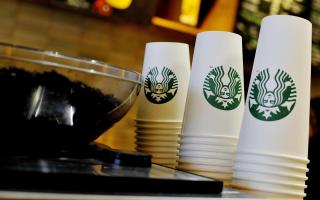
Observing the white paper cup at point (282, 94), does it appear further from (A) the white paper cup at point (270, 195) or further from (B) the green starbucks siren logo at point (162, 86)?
(B) the green starbucks siren logo at point (162, 86)

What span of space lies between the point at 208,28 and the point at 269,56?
1.71 m

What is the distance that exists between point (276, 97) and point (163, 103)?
279 millimetres

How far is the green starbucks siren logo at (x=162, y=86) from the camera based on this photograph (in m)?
0.89

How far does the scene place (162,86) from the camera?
89 centimetres

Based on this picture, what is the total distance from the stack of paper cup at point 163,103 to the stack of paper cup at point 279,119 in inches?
8.7

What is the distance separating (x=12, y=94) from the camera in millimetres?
604

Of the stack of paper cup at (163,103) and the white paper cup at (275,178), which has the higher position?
the stack of paper cup at (163,103)

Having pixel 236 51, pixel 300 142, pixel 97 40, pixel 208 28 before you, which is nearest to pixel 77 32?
pixel 97 40

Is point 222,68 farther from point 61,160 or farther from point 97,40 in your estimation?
point 97,40

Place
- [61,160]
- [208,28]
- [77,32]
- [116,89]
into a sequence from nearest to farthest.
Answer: [61,160] → [116,89] → [77,32] → [208,28]

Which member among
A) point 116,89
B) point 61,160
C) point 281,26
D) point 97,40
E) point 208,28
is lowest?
point 61,160

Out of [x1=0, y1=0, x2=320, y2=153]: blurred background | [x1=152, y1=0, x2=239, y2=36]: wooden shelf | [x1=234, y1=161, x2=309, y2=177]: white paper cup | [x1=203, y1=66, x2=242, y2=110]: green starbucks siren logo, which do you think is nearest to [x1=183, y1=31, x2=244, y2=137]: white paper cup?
[x1=203, y1=66, x2=242, y2=110]: green starbucks siren logo

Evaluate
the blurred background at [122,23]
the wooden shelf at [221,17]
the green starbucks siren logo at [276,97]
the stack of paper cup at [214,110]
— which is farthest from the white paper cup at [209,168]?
the wooden shelf at [221,17]

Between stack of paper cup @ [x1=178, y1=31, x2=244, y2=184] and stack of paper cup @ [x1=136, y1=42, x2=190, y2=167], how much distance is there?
101 millimetres
